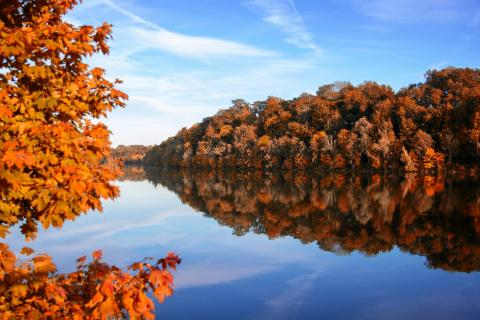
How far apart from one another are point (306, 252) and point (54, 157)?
1358cm

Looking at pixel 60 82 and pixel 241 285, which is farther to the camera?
pixel 241 285

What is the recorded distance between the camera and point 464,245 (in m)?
16.2

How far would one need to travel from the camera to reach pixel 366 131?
74.6 m

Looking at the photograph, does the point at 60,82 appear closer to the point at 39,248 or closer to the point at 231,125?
the point at 39,248

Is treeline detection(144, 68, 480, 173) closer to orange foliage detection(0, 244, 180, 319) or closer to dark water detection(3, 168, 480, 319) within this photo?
dark water detection(3, 168, 480, 319)

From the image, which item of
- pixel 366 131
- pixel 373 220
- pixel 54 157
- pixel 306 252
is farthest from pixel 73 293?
pixel 366 131

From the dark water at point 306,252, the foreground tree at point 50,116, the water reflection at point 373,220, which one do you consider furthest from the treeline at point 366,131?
the foreground tree at point 50,116

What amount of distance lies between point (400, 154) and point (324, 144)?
15.2m

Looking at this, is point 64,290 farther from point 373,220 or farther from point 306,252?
point 373,220

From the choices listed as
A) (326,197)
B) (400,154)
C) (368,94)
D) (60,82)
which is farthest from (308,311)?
(368,94)

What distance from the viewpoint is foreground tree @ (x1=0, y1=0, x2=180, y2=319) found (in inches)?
169

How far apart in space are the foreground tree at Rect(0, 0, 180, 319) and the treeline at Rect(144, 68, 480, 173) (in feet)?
219

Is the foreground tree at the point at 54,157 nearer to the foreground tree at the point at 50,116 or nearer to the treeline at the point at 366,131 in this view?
the foreground tree at the point at 50,116

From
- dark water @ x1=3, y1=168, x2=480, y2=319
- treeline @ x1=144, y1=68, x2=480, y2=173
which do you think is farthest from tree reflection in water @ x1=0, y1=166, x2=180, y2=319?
treeline @ x1=144, y1=68, x2=480, y2=173
